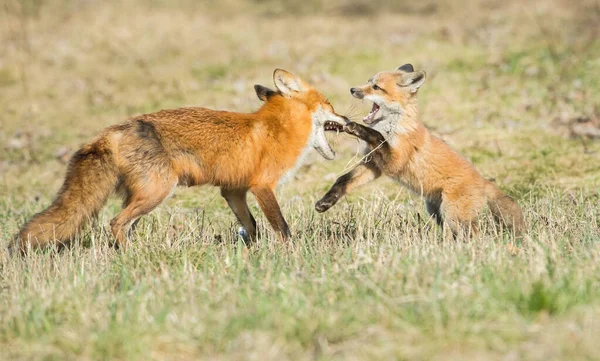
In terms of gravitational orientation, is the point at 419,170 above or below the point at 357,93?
below

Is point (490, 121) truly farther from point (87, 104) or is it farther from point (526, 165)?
point (87, 104)

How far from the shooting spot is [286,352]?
406 cm

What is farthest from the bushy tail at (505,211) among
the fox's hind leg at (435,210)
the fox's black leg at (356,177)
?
the fox's black leg at (356,177)

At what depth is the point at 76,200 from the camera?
238 inches

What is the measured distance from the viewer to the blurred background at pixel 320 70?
10172 mm

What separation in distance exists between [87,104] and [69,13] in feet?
22.7

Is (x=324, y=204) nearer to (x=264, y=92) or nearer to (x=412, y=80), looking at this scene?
(x=264, y=92)

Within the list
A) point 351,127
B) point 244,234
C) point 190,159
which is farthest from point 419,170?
point 190,159

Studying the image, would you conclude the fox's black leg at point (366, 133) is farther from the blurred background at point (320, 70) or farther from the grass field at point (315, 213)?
the blurred background at point (320, 70)

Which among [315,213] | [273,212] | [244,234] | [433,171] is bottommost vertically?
[315,213]

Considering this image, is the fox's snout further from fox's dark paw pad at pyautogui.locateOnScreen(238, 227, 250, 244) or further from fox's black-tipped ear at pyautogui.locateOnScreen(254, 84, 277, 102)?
fox's dark paw pad at pyautogui.locateOnScreen(238, 227, 250, 244)

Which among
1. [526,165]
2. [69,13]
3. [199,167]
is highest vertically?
[69,13]

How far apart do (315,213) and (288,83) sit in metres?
1.58

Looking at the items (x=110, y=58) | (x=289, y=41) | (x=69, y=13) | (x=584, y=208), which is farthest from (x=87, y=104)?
(x=584, y=208)
